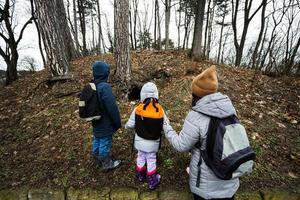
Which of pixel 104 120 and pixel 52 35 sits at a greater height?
pixel 52 35

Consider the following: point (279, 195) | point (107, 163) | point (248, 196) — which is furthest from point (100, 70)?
point (279, 195)

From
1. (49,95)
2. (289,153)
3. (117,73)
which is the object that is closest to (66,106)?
(49,95)

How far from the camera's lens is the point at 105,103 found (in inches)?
125

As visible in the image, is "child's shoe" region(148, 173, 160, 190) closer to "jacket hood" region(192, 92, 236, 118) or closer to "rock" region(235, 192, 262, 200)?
"rock" region(235, 192, 262, 200)

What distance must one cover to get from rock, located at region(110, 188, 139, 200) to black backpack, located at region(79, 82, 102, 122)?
1196 mm

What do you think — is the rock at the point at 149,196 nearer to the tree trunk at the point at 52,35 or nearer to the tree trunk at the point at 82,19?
the tree trunk at the point at 52,35

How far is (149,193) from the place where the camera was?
334 centimetres

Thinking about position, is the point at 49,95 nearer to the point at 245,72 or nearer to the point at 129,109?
the point at 129,109

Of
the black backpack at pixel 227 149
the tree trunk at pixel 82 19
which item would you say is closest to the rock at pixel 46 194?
the black backpack at pixel 227 149

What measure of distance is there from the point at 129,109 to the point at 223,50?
27065mm

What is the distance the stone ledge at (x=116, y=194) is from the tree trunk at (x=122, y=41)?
2.81 metres

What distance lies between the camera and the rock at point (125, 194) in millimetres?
3348

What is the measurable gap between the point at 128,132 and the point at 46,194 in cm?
179

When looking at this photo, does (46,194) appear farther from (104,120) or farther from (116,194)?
(104,120)
